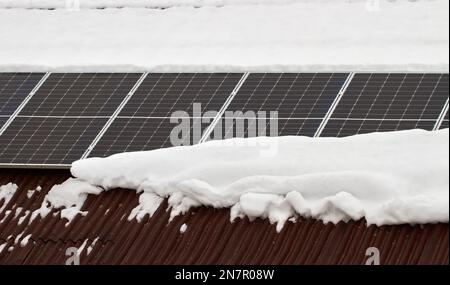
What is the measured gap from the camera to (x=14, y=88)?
2033cm

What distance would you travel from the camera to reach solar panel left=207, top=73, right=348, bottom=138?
1812 cm

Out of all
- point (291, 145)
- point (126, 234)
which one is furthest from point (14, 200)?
point (291, 145)

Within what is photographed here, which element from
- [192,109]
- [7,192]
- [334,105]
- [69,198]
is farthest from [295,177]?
[7,192]

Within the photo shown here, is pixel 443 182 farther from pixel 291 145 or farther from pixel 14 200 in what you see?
pixel 14 200

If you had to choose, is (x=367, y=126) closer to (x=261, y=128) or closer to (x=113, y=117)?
(x=261, y=128)

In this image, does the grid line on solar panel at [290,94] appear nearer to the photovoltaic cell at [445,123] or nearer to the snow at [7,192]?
the photovoltaic cell at [445,123]

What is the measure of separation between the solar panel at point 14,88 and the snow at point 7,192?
136cm

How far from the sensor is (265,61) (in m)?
20.1

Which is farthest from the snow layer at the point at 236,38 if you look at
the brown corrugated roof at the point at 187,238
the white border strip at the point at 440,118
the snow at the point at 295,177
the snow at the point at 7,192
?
the brown corrugated roof at the point at 187,238

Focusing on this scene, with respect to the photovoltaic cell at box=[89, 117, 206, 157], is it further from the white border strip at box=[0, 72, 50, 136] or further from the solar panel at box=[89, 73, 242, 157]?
the white border strip at box=[0, 72, 50, 136]

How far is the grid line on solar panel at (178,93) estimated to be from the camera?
62.2 ft

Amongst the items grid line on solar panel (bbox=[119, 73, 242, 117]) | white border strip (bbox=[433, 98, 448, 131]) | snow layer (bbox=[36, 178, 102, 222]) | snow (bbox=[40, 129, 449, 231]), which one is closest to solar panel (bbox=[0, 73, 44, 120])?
grid line on solar panel (bbox=[119, 73, 242, 117])

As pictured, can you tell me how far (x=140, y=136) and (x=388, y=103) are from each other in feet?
11.2

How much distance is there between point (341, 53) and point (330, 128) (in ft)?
8.59
